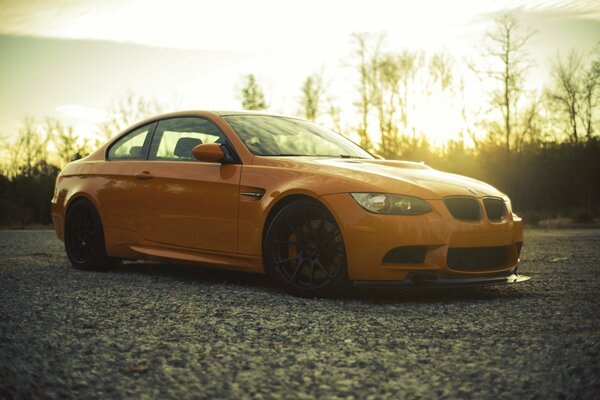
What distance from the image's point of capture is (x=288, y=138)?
6.28 meters

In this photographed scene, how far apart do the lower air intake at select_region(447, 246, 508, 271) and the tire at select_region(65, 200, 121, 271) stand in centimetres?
367

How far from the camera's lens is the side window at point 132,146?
22.5 ft

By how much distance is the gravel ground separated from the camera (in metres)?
3.00

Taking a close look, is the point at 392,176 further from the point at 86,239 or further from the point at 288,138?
the point at 86,239

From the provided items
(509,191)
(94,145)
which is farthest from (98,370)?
(509,191)

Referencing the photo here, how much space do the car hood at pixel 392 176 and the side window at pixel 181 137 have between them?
2.47 feet

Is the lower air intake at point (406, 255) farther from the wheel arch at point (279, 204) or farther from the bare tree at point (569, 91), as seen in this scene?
the bare tree at point (569, 91)

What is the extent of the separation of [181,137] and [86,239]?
1.63 m

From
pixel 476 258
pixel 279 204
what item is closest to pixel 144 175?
pixel 279 204

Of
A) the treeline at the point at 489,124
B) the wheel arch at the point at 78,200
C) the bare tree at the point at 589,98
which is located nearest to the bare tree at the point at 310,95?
the treeline at the point at 489,124

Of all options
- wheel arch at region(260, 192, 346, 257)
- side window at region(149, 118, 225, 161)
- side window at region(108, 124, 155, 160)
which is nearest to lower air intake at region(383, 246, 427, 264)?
wheel arch at region(260, 192, 346, 257)

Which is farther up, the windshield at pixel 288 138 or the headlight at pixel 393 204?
the windshield at pixel 288 138

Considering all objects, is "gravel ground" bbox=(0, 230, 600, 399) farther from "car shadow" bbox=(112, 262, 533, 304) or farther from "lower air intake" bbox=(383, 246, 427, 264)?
"lower air intake" bbox=(383, 246, 427, 264)

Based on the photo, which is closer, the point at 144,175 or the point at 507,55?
the point at 144,175
